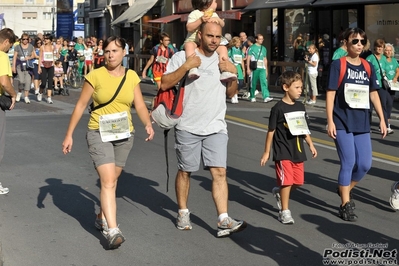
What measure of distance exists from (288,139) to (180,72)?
150 centimetres

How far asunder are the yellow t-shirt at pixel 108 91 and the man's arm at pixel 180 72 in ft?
0.98

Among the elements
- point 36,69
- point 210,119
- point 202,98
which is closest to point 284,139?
point 210,119

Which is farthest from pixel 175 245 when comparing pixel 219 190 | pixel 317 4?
pixel 317 4

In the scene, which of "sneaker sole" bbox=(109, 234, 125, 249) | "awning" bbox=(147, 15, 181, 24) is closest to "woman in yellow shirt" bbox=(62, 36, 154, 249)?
"sneaker sole" bbox=(109, 234, 125, 249)

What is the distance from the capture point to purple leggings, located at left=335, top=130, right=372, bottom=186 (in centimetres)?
752

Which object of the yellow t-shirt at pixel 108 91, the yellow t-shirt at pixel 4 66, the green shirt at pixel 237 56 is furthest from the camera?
the green shirt at pixel 237 56

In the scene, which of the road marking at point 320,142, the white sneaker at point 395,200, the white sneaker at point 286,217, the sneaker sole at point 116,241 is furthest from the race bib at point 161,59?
the sneaker sole at point 116,241

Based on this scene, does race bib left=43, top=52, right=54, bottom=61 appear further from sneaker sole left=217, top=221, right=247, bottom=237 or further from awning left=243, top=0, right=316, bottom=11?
sneaker sole left=217, top=221, right=247, bottom=237

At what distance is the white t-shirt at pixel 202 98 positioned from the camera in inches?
267

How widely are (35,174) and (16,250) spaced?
353 centimetres

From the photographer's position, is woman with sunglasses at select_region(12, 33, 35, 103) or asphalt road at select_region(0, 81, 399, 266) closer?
asphalt road at select_region(0, 81, 399, 266)

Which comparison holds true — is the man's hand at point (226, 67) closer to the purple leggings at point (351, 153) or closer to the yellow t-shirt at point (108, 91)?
the yellow t-shirt at point (108, 91)

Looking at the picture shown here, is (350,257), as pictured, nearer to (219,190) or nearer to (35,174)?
(219,190)

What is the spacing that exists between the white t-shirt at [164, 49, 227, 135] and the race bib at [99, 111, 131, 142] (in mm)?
488
